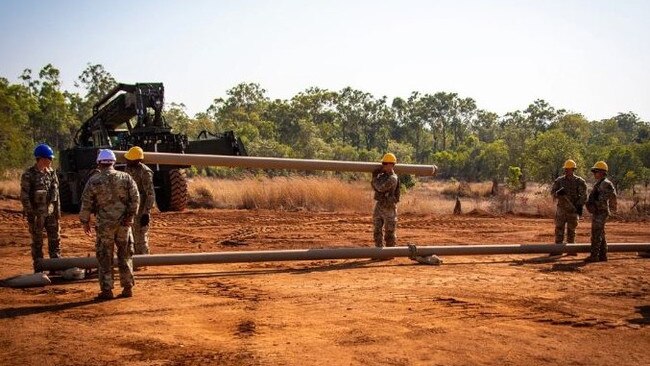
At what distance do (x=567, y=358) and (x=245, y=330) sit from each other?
3043mm

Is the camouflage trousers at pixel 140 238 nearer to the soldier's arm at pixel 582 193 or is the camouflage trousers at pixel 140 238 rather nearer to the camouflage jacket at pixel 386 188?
the camouflage jacket at pixel 386 188

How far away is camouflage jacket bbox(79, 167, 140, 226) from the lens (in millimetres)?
7414

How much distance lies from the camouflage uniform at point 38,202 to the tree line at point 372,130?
21489 mm

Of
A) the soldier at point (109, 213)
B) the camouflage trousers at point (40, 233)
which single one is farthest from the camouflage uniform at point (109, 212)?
the camouflage trousers at point (40, 233)

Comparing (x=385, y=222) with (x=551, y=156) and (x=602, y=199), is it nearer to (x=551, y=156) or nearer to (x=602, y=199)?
(x=602, y=199)

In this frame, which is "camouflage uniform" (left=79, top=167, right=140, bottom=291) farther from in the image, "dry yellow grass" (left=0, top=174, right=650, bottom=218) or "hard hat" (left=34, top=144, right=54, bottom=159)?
"dry yellow grass" (left=0, top=174, right=650, bottom=218)

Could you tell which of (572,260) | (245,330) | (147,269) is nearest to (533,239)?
(572,260)

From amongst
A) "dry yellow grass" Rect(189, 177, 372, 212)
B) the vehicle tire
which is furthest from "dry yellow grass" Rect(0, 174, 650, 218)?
the vehicle tire

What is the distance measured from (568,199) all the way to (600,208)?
68 centimetres

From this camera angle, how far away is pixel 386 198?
10992 mm

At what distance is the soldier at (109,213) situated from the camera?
7422 millimetres

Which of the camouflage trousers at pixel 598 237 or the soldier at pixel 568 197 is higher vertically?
the soldier at pixel 568 197

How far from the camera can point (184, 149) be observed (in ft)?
54.5

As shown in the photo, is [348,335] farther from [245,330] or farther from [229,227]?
[229,227]
